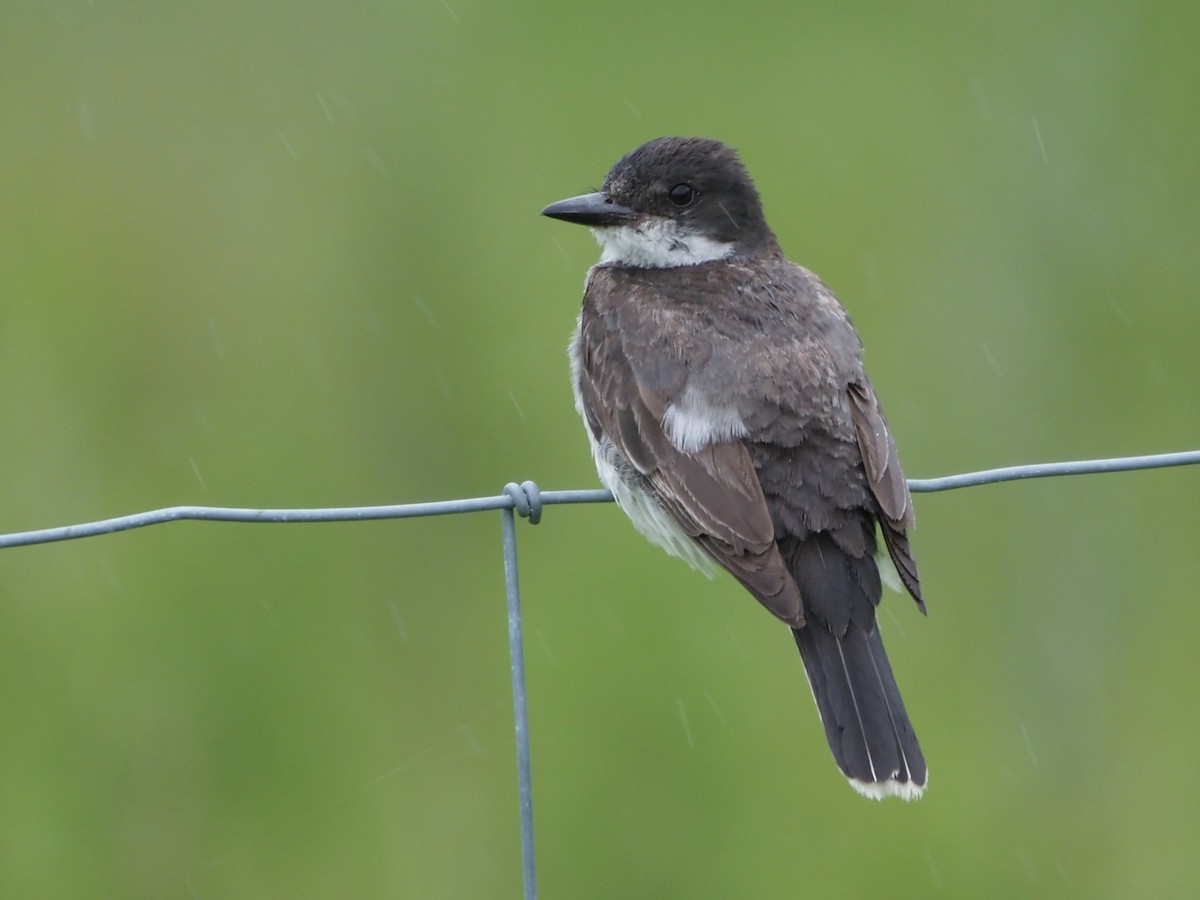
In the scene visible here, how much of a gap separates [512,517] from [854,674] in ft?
3.48

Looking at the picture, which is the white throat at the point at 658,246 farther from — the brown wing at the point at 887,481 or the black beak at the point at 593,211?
the brown wing at the point at 887,481

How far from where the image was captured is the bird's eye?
5.68 m

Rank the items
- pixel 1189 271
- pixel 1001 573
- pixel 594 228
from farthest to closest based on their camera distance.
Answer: pixel 1189 271 → pixel 1001 573 → pixel 594 228

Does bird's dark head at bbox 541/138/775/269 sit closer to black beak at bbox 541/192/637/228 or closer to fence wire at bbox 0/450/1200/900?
black beak at bbox 541/192/637/228

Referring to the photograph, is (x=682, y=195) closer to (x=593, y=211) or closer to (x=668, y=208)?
(x=668, y=208)

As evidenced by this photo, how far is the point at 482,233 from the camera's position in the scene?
740 cm

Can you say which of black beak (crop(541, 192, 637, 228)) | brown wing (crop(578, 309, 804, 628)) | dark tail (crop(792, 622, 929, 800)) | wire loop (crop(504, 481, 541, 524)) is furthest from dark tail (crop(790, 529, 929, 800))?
black beak (crop(541, 192, 637, 228))

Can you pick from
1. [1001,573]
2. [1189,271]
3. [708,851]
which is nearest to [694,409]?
[708,851]

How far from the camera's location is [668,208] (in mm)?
5664

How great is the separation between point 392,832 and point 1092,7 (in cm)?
460

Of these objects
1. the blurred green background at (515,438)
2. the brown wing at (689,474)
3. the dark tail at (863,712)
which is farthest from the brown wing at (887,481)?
the blurred green background at (515,438)

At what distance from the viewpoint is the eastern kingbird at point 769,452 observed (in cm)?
452

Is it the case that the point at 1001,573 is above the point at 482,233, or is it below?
below

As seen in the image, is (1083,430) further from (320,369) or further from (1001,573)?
(320,369)
